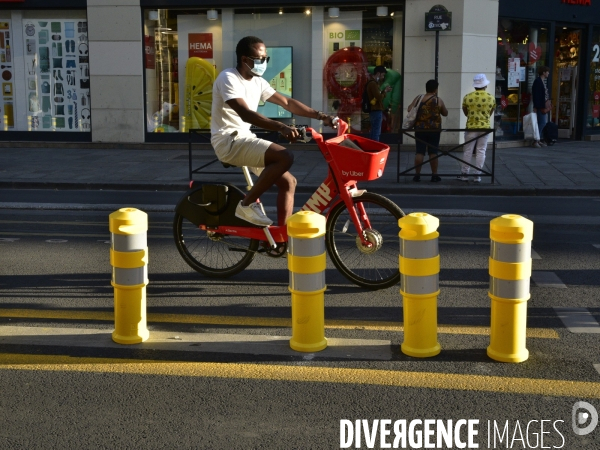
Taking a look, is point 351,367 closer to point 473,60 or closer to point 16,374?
point 16,374

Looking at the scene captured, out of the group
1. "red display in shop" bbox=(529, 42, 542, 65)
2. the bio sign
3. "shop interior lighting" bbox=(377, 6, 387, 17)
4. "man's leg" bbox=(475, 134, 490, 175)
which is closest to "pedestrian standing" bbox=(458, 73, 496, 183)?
"man's leg" bbox=(475, 134, 490, 175)

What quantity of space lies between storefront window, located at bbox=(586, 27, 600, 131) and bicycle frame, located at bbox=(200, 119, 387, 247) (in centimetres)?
1854

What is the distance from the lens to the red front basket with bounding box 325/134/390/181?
5.87 metres

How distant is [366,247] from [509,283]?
1.78m

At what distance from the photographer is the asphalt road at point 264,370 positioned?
3.82m

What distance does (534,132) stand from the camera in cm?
2009

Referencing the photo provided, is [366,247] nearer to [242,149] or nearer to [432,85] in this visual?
[242,149]

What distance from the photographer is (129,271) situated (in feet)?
16.2

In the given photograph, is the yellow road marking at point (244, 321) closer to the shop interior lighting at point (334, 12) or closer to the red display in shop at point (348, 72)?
the red display in shop at point (348, 72)

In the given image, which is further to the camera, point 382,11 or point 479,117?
point 382,11

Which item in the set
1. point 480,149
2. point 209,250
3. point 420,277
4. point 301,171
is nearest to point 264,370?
point 420,277

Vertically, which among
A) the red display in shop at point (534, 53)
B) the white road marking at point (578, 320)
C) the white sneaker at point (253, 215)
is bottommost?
the white road marking at point (578, 320)

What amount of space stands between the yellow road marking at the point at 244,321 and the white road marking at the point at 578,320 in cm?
19

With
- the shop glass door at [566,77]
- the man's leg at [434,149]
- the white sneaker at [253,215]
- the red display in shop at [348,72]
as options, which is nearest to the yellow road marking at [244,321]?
the white sneaker at [253,215]
